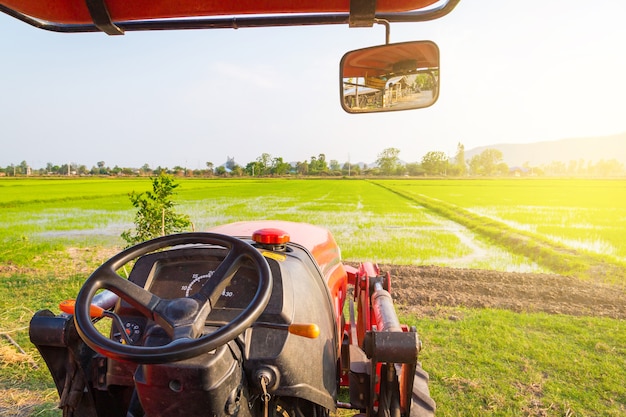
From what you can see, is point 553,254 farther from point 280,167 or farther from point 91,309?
point 280,167

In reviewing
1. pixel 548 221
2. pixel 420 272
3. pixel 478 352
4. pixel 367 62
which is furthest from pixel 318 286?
pixel 548 221

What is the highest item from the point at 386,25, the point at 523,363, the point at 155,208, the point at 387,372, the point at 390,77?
the point at 386,25

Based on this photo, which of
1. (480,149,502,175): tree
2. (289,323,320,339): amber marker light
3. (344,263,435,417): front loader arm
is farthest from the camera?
(480,149,502,175): tree

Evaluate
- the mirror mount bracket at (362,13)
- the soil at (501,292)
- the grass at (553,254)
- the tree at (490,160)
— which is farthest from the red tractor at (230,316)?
the tree at (490,160)

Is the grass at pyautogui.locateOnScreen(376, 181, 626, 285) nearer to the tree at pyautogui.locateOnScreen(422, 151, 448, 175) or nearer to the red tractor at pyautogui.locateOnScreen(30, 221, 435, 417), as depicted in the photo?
the red tractor at pyautogui.locateOnScreen(30, 221, 435, 417)

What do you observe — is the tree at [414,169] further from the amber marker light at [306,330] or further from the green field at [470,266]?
the amber marker light at [306,330]

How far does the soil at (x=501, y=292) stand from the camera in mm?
5516

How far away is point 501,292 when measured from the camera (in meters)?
6.16

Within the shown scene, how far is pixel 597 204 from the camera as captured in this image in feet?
80.1

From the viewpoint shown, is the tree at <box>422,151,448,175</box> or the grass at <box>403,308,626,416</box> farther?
the tree at <box>422,151,448,175</box>

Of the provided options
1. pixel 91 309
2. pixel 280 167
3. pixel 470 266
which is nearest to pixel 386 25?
pixel 91 309

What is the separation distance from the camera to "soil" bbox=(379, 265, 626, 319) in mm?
5516

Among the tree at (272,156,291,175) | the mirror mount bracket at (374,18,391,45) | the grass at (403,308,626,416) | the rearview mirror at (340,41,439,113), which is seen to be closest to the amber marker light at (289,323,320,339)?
the rearview mirror at (340,41,439,113)

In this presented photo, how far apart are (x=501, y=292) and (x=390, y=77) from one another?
201 inches
